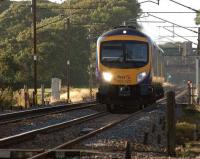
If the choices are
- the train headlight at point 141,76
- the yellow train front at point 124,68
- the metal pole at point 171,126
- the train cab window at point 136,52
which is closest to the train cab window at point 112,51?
the yellow train front at point 124,68

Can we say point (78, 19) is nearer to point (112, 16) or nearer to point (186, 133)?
point (112, 16)

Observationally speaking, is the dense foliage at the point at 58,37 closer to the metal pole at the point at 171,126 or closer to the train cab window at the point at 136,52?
the train cab window at the point at 136,52

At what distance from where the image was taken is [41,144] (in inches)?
498

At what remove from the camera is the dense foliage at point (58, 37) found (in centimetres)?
7225

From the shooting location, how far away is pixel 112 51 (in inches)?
939

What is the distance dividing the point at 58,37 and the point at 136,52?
56.1 m

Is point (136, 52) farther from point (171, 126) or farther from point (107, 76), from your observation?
point (171, 126)

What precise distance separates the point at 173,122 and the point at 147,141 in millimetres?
1926

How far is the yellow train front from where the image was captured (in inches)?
920

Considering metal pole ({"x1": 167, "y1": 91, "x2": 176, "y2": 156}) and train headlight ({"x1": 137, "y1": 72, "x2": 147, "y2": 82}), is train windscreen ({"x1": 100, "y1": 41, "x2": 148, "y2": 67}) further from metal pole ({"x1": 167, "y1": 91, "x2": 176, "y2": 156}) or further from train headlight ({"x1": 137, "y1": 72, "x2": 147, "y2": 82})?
metal pole ({"x1": 167, "y1": 91, "x2": 176, "y2": 156})

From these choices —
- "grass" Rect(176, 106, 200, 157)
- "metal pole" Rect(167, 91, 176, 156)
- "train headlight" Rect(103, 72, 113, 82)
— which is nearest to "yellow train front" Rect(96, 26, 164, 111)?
"train headlight" Rect(103, 72, 113, 82)

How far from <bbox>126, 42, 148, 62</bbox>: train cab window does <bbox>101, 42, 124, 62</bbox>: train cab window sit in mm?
301

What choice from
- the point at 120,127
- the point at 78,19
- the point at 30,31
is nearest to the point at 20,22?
the point at 78,19

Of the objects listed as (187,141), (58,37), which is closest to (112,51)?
(187,141)
